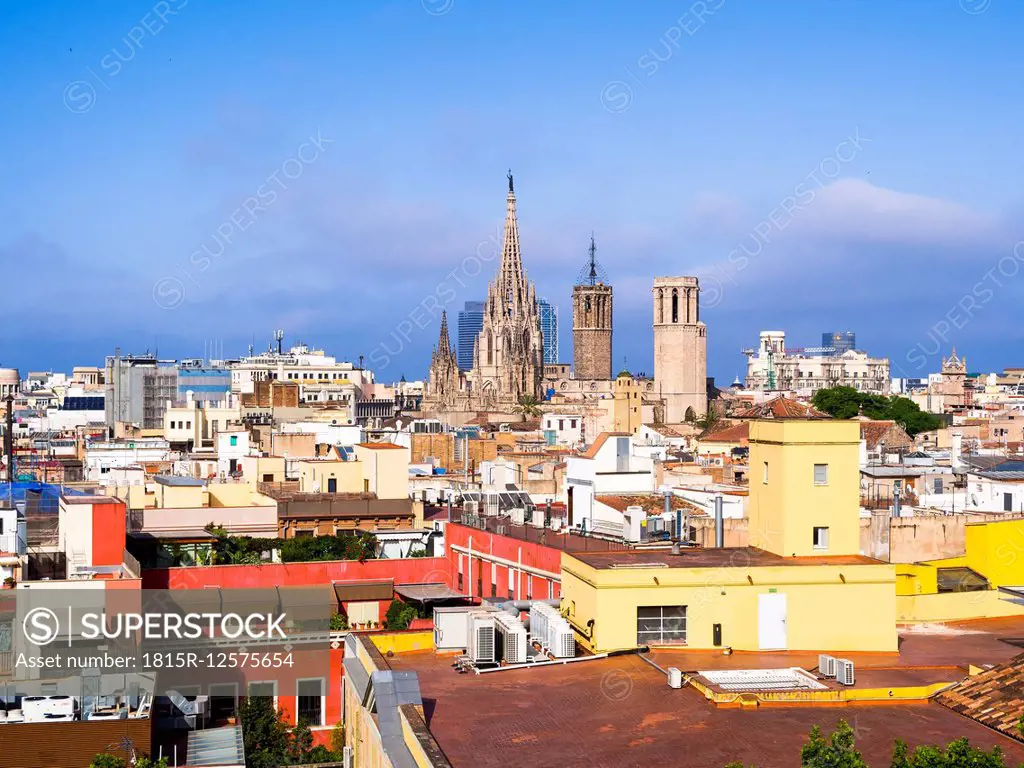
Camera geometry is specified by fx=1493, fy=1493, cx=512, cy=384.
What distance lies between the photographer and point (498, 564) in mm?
23516

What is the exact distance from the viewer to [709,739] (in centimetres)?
1172

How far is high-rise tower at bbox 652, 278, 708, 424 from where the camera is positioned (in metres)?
117

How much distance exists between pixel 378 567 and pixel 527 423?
66.7m

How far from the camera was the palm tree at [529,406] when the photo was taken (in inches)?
4467

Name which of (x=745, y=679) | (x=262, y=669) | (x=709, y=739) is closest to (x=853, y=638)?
(x=745, y=679)

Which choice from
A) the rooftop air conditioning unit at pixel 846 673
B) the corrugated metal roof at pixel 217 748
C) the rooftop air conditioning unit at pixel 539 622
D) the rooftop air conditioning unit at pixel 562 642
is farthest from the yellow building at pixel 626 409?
the rooftop air conditioning unit at pixel 846 673

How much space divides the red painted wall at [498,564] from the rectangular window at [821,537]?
417 centimetres

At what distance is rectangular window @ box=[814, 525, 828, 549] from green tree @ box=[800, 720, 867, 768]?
7.11 meters

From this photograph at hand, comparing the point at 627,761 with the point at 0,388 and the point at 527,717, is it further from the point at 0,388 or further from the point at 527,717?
the point at 0,388

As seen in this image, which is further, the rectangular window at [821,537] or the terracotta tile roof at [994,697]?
the rectangular window at [821,537]

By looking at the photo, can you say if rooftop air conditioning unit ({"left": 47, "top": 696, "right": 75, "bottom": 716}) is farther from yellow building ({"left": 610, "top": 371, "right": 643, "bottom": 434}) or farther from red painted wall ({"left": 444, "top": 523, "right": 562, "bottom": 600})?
yellow building ({"left": 610, "top": 371, "right": 643, "bottom": 434})

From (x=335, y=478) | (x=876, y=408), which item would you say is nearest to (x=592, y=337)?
(x=876, y=408)

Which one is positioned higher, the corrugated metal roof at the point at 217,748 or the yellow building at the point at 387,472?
the yellow building at the point at 387,472

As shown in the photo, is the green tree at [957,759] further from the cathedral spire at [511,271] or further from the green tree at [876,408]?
the cathedral spire at [511,271]
